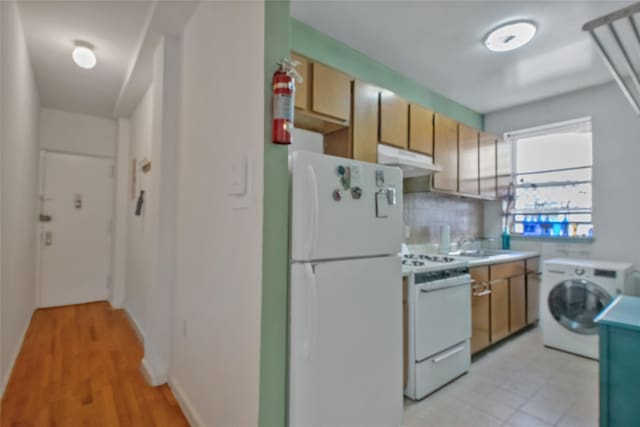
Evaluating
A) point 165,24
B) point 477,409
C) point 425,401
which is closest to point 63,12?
point 165,24

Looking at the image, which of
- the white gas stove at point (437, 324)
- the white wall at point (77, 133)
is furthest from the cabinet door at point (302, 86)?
the white wall at point (77, 133)

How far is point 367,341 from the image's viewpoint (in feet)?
5.33

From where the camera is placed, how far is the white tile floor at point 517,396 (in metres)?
1.92

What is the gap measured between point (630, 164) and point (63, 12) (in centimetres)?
501

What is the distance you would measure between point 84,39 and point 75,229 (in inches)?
106

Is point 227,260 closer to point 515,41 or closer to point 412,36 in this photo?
point 412,36

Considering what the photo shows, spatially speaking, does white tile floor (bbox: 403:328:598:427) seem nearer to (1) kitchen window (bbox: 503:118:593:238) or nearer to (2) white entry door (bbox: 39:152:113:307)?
(1) kitchen window (bbox: 503:118:593:238)

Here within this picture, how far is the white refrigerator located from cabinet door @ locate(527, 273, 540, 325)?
2.48 m

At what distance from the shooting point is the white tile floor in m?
1.92

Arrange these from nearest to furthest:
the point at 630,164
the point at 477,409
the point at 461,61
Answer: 1. the point at 477,409
2. the point at 461,61
3. the point at 630,164

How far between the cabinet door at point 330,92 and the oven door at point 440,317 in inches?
51.1

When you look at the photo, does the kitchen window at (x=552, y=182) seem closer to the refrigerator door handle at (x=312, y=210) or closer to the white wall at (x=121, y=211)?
the refrigerator door handle at (x=312, y=210)

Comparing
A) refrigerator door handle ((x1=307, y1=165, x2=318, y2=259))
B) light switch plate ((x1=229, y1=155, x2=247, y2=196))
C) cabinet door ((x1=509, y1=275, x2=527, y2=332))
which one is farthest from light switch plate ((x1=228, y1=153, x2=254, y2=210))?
cabinet door ((x1=509, y1=275, x2=527, y2=332))

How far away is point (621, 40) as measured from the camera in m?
2.25
